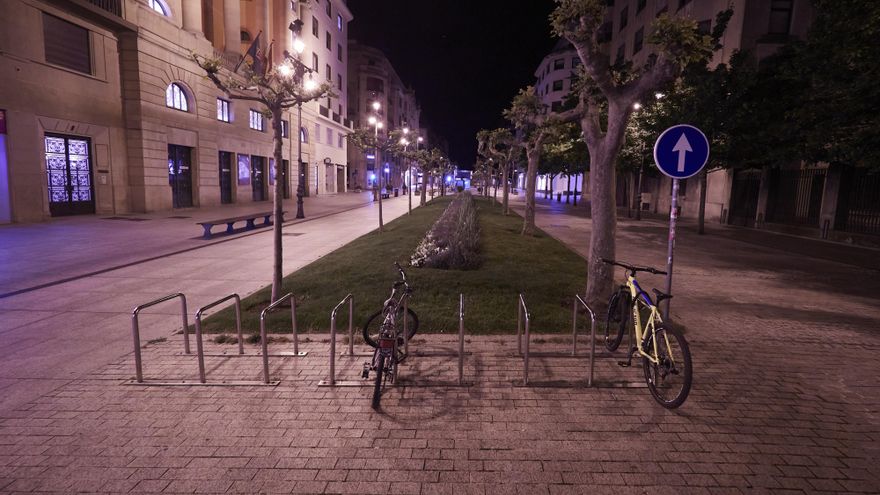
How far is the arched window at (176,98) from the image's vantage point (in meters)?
24.9

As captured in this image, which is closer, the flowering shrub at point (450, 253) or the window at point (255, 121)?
the flowering shrub at point (450, 253)

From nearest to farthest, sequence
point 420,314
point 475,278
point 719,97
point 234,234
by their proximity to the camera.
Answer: point 420,314 < point 475,278 < point 234,234 < point 719,97

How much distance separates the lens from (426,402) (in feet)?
14.8

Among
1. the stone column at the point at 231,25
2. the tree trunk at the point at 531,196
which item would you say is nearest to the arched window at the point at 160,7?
the stone column at the point at 231,25

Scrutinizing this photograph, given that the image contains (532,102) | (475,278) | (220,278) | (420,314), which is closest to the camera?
(420,314)

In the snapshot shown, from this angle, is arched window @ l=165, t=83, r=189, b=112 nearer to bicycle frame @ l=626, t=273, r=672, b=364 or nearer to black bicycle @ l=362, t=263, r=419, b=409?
black bicycle @ l=362, t=263, r=419, b=409

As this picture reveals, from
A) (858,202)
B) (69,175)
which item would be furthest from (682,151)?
(69,175)

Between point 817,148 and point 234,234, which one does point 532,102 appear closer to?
point 817,148

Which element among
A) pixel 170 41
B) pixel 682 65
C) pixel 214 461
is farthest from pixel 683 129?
pixel 170 41

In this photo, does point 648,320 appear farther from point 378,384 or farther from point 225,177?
point 225,177

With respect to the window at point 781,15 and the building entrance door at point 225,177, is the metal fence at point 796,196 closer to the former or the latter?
the window at point 781,15

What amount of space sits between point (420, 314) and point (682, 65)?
205 inches

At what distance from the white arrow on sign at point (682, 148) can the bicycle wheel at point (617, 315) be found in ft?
6.20

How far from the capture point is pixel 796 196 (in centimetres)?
2058
